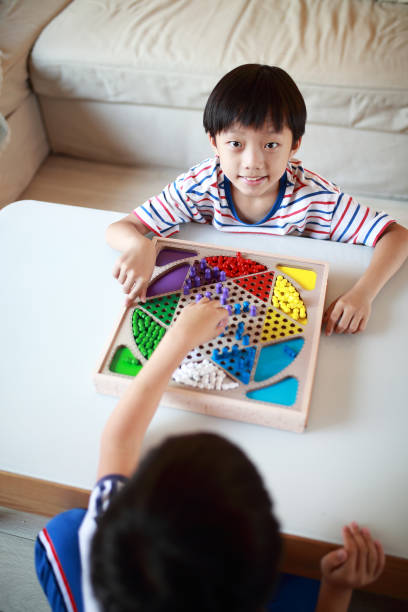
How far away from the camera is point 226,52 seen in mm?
1536

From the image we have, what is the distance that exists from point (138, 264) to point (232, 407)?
1.06 ft

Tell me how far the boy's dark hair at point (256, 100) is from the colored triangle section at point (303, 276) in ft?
0.80

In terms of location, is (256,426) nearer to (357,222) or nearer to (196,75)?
(357,222)

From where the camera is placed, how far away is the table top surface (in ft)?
2.14

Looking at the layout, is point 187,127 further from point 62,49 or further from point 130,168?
point 62,49

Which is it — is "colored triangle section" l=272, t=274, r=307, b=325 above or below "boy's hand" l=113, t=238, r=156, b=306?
below

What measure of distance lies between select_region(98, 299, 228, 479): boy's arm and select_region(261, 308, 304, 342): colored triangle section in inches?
2.7

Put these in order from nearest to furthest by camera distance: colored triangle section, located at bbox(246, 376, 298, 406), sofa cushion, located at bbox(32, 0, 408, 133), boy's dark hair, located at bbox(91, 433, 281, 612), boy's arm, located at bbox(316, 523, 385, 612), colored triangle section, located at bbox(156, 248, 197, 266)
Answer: boy's dark hair, located at bbox(91, 433, 281, 612), boy's arm, located at bbox(316, 523, 385, 612), colored triangle section, located at bbox(246, 376, 298, 406), colored triangle section, located at bbox(156, 248, 197, 266), sofa cushion, located at bbox(32, 0, 408, 133)

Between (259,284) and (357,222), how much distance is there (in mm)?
270

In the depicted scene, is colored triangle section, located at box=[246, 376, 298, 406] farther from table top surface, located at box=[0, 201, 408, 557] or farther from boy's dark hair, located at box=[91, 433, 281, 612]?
boy's dark hair, located at box=[91, 433, 281, 612]

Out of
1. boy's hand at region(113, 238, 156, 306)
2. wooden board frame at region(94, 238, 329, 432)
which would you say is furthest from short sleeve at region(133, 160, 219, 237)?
wooden board frame at region(94, 238, 329, 432)

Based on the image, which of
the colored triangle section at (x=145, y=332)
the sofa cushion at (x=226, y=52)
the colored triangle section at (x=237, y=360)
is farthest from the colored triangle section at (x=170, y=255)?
the sofa cushion at (x=226, y=52)

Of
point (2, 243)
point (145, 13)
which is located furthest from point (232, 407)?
point (145, 13)

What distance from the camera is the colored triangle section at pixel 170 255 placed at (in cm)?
93
